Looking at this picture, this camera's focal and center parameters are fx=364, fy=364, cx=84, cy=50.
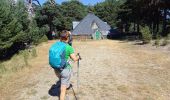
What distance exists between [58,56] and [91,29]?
7036 cm

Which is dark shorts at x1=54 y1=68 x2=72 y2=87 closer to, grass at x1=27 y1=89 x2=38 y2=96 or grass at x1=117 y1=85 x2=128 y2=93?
grass at x1=27 y1=89 x2=38 y2=96

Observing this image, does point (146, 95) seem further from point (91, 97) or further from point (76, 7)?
point (76, 7)

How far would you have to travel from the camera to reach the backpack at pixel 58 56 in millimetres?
9508

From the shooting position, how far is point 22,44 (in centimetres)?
4044

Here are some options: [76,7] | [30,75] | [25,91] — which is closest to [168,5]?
[30,75]

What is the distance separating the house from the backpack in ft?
226

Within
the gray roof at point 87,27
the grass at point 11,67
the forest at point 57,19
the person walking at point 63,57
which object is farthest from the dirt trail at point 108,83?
the gray roof at point 87,27

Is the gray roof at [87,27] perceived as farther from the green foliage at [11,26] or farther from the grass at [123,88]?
the grass at [123,88]

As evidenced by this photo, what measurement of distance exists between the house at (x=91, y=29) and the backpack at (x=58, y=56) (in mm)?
69017

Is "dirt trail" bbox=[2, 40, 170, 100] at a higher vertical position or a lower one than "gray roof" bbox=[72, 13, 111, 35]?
lower

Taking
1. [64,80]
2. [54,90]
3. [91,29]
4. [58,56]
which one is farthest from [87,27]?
[58,56]

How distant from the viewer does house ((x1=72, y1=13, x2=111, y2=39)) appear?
79.1 m

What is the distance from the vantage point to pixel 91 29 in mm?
79688

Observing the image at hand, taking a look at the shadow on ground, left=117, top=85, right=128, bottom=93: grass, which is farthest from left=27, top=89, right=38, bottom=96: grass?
left=117, top=85, right=128, bottom=93: grass
